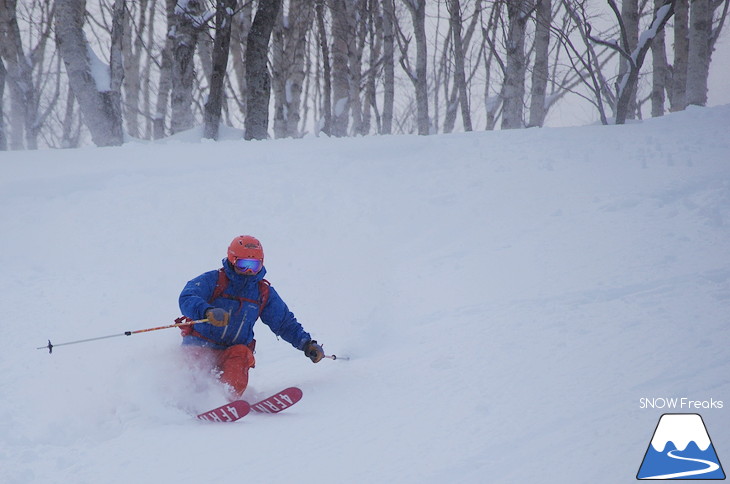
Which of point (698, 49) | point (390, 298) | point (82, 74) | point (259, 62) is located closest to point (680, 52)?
point (698, 49)

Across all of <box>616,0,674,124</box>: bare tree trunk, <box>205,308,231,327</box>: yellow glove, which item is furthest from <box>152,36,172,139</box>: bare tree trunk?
<box>205,308,231,327</box>: yellow glove

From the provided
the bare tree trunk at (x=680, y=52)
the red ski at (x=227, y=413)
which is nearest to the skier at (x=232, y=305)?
the red ski at (x=227, y=413)

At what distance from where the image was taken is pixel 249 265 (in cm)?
444

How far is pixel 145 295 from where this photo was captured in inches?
232

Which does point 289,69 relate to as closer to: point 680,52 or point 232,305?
point 680,52

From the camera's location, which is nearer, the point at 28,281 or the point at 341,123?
the point at 28,281

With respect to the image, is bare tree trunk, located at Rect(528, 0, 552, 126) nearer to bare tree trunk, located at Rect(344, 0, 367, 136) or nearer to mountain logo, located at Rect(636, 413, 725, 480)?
bare tree trunk, located at Rect(344, 0, 367, 136)

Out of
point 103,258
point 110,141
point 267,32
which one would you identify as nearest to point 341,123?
point 267,32

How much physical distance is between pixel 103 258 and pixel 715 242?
5809 mm

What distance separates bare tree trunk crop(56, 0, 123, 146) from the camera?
28.9 feet

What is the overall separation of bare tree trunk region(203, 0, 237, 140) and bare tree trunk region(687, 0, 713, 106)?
820cm

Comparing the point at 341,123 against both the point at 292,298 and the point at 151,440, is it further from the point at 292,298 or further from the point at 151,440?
the point at 151,440

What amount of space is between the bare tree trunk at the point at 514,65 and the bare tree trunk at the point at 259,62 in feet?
16.2

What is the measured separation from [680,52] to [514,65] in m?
4.08
